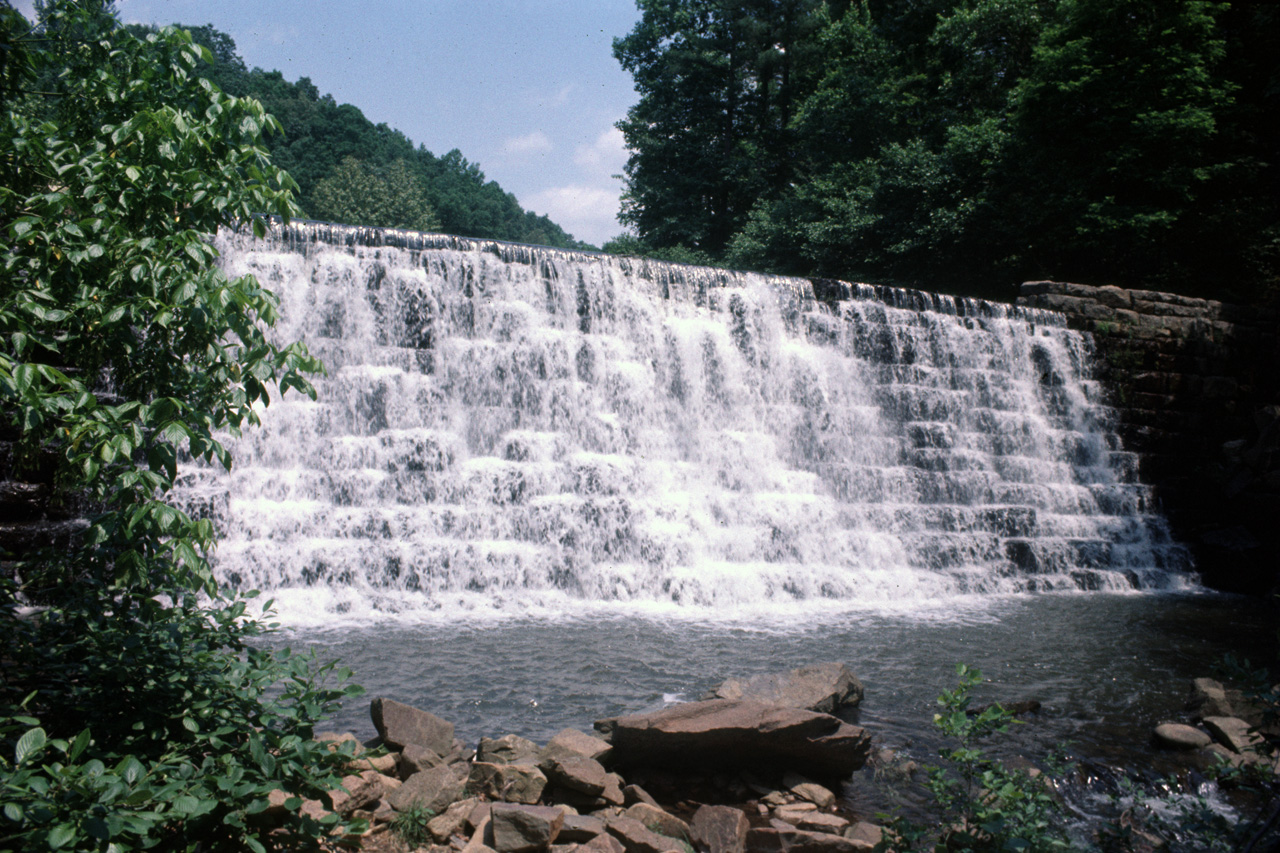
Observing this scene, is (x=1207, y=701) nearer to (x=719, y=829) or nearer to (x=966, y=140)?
(x=719, y=829)

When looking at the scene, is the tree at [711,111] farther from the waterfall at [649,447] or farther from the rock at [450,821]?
the rock at [450,821]

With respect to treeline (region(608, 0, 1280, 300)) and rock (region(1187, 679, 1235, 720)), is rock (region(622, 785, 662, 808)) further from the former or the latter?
treeline (region(608, 0, 1280, 300))

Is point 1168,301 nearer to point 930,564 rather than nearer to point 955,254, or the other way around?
point 955,254

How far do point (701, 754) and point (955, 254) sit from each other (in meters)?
22.5

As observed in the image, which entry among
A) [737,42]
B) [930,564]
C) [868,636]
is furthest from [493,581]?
[737,42]

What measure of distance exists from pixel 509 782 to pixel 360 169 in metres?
55.2

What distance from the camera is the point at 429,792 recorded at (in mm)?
4078

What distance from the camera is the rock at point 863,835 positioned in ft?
12.7

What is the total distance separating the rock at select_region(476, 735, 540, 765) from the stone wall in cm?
1447

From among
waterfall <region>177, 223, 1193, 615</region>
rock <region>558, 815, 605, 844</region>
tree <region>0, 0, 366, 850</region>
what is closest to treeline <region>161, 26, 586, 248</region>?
waterfall <region>177, 223, 1193, 615</region>

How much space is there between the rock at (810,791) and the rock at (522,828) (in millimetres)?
1605

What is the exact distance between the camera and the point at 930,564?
39.4 feet

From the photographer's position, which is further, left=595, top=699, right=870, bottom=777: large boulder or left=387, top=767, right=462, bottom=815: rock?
left=595, top=699, right=870, bottom=777: large boulder

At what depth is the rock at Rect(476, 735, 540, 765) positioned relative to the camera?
4.48 meters
